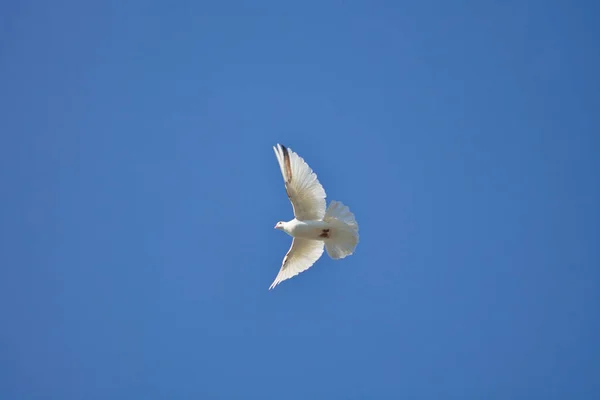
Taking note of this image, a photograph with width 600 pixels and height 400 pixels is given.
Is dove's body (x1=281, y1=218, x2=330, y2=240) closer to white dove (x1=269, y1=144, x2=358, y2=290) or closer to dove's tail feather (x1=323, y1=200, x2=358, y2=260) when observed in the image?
white dove (x1=269, y1=144, x2=358, y2=290)

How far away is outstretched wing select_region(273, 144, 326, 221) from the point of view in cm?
2248

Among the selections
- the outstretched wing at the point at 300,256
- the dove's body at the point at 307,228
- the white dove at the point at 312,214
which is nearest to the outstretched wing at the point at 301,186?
the white dove at the point at 312,214

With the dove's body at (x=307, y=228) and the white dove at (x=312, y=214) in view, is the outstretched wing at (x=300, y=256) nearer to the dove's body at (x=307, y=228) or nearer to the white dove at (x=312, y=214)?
the white dove at (x=312, y=214)

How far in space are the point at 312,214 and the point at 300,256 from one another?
1.97 metres

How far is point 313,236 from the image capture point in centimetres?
2353

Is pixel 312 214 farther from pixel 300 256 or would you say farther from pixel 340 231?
pixel 300 256

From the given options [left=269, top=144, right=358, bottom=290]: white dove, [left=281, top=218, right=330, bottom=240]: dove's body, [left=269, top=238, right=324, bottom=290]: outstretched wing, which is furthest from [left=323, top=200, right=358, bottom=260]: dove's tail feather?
[left=269, top=238, right=324, bottom=290]: outstretched wing

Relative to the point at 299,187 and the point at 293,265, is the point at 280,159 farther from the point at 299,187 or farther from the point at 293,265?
the point at 293,265

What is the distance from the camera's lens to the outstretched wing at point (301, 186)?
22.5 meters

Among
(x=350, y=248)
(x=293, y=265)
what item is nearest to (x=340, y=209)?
(x=350, y=248)

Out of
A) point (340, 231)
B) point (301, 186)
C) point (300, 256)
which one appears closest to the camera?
point (301, 186)

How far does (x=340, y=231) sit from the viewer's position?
76.0 feet

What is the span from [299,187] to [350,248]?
2.05m

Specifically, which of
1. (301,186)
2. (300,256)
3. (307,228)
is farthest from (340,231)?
(300,256)
